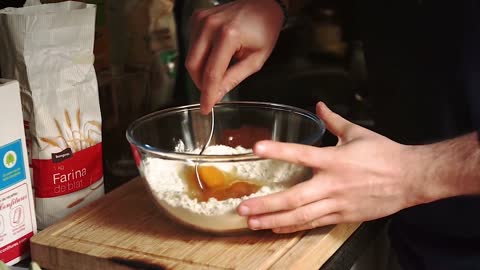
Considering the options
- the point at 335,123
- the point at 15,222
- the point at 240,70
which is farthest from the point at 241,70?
the point at 15,222

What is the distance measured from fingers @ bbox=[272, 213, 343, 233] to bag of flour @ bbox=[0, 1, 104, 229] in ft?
1.01

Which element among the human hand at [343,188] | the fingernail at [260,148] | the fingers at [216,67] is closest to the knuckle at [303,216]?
the human hand at [343,188]

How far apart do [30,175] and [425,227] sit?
61 centimetres

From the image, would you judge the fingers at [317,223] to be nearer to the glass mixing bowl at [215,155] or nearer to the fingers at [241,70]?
the glass mixing bowl at [215,155]

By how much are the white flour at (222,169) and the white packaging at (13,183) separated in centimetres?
17

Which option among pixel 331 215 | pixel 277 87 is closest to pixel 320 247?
pixel 331 215

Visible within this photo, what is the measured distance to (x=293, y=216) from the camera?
1.00m

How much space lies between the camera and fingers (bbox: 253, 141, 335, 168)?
958mm

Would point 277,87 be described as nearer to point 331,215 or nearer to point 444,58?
point 444,58

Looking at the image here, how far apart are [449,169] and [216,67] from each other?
0.36 metres

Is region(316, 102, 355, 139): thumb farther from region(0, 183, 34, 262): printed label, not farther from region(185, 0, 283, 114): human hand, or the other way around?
region(0, 183, 34, 262): printed label

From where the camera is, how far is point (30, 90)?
1.05m

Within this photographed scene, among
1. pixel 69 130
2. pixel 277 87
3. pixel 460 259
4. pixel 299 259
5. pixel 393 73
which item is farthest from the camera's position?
pixel 277 87

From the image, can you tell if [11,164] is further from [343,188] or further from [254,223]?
[343,188]
